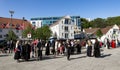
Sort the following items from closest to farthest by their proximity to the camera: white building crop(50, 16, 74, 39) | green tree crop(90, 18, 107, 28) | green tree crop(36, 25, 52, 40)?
green tree crop(36, 25, 52, 40), white building crop(50, 16, 74, 39), green tree crop(90, 18, 107, 28)

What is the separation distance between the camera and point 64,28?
70.9m

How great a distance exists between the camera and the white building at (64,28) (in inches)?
2744

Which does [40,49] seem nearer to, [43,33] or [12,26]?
[43,33]

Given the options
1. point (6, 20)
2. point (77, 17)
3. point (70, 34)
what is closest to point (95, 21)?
point (77, 17)

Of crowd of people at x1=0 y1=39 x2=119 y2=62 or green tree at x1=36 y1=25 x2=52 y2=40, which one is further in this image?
green tree at x1=36 y1=25 x2=52 y2=40

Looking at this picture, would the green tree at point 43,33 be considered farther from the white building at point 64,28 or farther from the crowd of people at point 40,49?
the crowd of people at point 40,49

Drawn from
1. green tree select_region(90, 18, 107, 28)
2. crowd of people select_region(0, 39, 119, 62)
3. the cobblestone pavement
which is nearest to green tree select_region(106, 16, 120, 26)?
green tree select_region(90, 18, 107, 28)

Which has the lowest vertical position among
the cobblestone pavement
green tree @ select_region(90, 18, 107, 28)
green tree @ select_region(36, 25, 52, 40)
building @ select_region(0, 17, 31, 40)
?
the cobblestone pavement

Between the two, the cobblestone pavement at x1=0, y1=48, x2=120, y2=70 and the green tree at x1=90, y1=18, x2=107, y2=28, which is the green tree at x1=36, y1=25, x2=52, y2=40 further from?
the green tree at x1=90, y1=18, x2=107, y2=28

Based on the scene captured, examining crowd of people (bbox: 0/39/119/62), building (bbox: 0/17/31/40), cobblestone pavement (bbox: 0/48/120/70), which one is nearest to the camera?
Result: cobblestone pavement (bbox: 0/48/120/70)

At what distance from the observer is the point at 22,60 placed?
18.6m

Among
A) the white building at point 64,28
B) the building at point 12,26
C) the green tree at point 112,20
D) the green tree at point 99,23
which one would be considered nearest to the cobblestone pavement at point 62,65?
the building at point 12,26

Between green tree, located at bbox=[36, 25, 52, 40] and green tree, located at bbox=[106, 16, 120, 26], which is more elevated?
green tree, located at bbox=[106, 16, 120, 26]

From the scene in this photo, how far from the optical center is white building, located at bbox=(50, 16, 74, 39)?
229 ft
